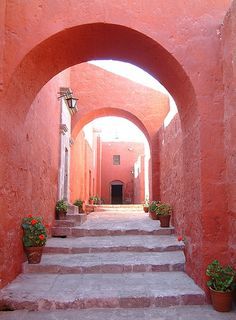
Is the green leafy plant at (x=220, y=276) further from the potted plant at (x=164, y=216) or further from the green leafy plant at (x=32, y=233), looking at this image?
the potted plant at (x=164, y=216)

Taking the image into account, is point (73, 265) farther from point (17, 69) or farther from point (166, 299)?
point (17, 69)

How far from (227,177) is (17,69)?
2.91 metres

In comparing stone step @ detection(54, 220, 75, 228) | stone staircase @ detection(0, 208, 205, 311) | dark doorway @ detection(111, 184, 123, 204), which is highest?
dark doorway @ detection(111, 184, 123, 204)

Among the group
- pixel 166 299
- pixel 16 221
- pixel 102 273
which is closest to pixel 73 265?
pixel 102 273

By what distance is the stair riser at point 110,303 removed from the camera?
3.65m

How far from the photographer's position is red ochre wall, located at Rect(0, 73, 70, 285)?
161 inches

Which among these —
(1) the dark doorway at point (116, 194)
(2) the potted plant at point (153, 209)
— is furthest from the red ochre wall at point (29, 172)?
(1) the dark doorway at point (116, 194)

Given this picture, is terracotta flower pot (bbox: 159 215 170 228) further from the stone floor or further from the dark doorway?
the dark doorway

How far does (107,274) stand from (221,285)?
5.90 ft

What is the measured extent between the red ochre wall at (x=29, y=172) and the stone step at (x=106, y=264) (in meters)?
0.43

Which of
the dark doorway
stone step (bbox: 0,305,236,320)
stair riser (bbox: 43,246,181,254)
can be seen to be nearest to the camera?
stone step (bbox: 0,305,236,320)

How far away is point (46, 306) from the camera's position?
3.67m

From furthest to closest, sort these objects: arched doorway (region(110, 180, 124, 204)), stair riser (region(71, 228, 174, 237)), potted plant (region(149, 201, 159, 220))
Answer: arched doorway (region(110, 180, 124, 204)), potted plant (region(149, 201, 159, 220)), stair riser (region(71, 228, 174, 237))

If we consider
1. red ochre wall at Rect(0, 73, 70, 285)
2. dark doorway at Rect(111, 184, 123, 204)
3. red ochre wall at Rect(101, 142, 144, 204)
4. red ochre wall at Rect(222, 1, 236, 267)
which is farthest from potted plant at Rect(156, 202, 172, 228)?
dark doorway at Rect(111, 184, 123, 204)
